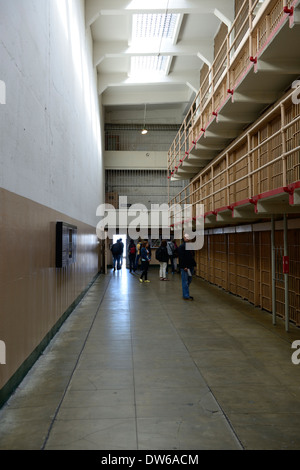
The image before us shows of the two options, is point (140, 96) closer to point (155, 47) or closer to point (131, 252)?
point (155, 47)

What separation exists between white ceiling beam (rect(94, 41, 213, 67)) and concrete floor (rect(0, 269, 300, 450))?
12.0 meters

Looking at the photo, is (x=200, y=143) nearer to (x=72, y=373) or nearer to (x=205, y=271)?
(x=205, y=271)

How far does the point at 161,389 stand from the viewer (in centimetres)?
414

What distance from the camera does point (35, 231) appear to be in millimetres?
5055

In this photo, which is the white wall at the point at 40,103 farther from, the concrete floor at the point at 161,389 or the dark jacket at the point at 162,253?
the dark jacket at the point at 162,253

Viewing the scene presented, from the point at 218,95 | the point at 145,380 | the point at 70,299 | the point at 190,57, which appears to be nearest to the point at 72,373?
the point at 145,380

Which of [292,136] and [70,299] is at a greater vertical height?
[292,136]

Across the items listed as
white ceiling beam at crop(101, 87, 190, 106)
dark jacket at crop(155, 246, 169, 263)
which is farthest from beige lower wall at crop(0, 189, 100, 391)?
white ceiling beam at crop(101, 87, 190, 106)

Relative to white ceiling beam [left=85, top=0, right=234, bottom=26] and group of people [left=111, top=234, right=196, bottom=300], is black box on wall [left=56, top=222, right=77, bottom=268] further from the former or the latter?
white ceiling beam [left=85, top=0, right=234, bottom=26]

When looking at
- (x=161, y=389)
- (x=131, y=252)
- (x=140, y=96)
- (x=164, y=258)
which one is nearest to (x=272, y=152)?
(x=161, y=389)

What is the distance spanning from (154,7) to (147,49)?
9.60 ft

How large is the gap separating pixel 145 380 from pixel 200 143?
9443 mm

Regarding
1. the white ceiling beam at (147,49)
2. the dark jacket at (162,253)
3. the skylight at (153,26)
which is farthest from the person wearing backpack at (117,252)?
the skylight at (153,26)

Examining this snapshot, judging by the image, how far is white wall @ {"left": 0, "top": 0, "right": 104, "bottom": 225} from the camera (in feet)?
12.8
